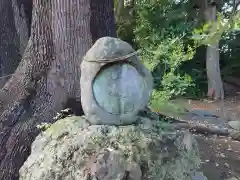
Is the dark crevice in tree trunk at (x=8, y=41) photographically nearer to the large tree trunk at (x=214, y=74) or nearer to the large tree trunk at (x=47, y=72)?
the large tree trunk at (x=47, y=72)

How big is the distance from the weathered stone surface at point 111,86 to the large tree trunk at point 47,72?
0.83 m

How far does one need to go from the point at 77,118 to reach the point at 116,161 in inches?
23.9

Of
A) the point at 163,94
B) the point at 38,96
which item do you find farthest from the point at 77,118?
the point at 163,94

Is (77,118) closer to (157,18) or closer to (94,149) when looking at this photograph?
(94,149)

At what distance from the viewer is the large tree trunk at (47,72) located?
3410 millimetres

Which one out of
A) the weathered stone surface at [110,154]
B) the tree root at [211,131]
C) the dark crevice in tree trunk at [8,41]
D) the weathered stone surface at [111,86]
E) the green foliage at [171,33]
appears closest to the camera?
the weathered stone surface at [110,154]

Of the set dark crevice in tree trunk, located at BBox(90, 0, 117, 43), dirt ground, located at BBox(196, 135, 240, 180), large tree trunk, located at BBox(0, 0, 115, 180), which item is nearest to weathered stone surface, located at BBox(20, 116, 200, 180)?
large tree trunk, located at BBox(0, 0, 115, 180)

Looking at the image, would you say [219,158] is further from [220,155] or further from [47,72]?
[47,72]

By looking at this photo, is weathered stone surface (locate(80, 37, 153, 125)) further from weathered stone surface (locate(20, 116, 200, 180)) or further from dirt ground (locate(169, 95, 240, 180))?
dirt ground (locate(169, 95, 240, 180))

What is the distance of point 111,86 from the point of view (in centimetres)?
271

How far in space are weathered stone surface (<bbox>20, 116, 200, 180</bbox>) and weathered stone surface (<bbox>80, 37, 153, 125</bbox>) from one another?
94mm

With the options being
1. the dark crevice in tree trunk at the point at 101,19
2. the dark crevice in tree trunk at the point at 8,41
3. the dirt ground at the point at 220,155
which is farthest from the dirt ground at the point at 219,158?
the dark crevice in tree trunk at the point at 8,41

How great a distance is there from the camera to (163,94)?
552cm

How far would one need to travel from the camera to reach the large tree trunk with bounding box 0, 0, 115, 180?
134 inches
